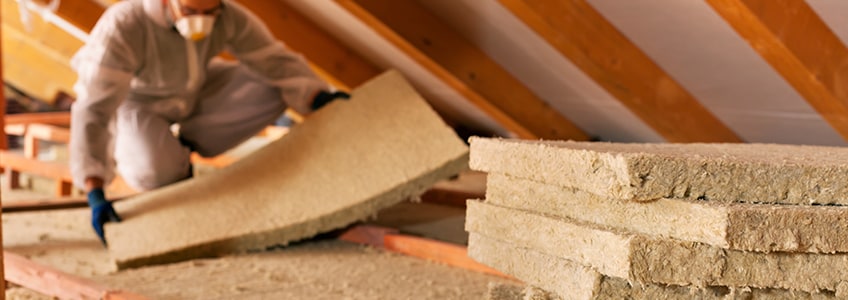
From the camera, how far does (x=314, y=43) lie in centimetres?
428

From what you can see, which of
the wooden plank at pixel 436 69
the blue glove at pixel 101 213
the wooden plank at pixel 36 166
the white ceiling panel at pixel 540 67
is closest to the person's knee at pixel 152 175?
the blue glove at pixel 101 213

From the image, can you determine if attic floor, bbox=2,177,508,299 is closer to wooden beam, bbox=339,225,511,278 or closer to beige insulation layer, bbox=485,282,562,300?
wooden beam, bbox=339,225,511,278

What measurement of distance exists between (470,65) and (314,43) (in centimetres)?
93

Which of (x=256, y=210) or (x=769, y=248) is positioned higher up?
(x=256, y=210)

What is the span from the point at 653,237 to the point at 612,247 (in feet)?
0.22

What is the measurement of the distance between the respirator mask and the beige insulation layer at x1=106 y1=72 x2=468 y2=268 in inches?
17.6

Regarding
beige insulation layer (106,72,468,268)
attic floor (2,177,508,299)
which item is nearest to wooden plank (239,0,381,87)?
beige insulation layer (106,72,468,268)

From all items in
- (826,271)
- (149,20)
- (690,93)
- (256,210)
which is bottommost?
(826,271)

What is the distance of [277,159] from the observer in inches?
121

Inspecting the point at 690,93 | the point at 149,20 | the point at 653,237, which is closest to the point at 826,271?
the point at 653,237

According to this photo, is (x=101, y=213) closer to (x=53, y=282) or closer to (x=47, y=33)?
(x=53, y=282)

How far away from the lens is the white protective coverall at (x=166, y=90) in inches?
119

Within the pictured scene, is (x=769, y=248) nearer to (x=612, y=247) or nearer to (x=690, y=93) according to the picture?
Result: (x=612, y=247)

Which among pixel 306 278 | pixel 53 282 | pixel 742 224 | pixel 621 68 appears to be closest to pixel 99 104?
pixel 53 282
